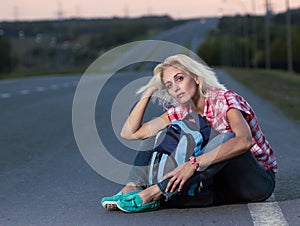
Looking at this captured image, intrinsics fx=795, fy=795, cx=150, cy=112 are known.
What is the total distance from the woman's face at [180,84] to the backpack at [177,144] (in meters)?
0.15

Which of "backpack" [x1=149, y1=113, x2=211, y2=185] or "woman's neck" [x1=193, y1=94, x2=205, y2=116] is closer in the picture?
"backpack" [x1=149, y1=113, x2=211, y2=185]

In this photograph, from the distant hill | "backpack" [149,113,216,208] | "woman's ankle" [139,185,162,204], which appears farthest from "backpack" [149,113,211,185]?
the distant hill

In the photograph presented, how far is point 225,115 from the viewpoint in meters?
5.47

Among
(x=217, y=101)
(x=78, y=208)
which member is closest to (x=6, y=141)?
(x=78, y=208)

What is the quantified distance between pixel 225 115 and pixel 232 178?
46 centimetres

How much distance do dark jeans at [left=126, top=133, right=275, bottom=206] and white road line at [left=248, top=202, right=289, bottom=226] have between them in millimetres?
73

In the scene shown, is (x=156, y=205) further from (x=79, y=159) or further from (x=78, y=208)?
(x=79, y=159)

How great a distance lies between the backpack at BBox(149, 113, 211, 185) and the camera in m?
5.48

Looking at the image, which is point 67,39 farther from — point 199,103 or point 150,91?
point 199,103

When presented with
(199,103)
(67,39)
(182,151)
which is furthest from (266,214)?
(67,39)

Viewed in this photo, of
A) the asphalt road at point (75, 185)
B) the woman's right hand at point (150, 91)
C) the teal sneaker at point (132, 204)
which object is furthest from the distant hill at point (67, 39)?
the teal sneaker at point (132, 204)

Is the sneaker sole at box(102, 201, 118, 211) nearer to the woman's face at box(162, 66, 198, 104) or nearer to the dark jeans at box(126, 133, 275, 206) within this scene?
the dark jeans at box(126, 133, 275, 206)

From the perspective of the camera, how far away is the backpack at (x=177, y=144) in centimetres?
548

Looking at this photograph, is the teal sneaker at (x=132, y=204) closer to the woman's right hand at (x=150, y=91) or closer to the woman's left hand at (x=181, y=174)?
the woman's left hand at (x=181, y=174)
